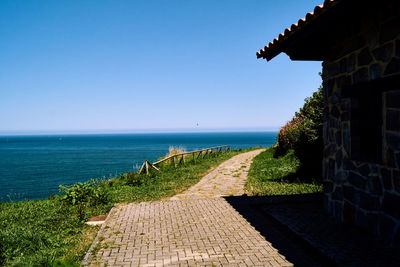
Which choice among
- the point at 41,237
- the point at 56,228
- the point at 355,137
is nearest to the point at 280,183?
the point at 355,137

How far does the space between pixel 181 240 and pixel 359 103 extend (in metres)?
3.98

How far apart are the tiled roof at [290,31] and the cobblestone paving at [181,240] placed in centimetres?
352

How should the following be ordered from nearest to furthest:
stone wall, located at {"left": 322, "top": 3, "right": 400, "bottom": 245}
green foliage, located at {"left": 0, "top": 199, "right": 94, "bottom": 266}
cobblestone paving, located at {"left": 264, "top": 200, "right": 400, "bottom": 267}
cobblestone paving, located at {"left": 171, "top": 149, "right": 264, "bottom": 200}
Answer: cobblestone paving, located at {"left": 264, "top": 200, "right": 400, "bottom": 267} → stone wall, located at {"left": 322, "top": 3, "right": 400, "bottom": 245} → green foliage, located at {"left": 0, "top": 199, "right": 94, "bottom": 266} → cobblestone paving, located at {"left": 171, "top": 149, "right": 264, "bottom": 200}

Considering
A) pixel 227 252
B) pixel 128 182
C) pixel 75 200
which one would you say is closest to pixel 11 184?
pixel 128 182

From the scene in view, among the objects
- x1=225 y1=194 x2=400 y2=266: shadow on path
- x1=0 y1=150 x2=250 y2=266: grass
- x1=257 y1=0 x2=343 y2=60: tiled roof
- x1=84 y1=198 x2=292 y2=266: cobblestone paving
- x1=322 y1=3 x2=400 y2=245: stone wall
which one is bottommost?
x1=0 y1=150 x2=250 y2=266: grass

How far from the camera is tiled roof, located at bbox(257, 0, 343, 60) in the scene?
390cm

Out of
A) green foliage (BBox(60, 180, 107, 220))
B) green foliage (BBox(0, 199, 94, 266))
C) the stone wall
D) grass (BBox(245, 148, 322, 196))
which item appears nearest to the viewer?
the stone wall

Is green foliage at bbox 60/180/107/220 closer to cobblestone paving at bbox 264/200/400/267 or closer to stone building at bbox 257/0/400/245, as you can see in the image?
cobblestone paving at bbox 264/200/400/267

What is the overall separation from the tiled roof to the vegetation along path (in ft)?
11.5

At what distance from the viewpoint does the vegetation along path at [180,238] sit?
156 inches

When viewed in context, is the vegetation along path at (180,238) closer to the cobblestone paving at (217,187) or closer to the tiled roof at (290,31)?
the cobblestone paving at (217,187)

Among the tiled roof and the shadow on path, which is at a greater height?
the tiled roof

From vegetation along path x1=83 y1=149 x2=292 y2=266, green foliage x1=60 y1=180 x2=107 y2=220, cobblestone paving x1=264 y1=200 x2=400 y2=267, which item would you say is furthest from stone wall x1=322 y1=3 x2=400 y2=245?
green foliage x1=60 y1=180 x2=107 y2=220

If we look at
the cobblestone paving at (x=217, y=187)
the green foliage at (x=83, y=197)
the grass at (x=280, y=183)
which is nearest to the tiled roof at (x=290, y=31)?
the grass at (x=280, y=183)
